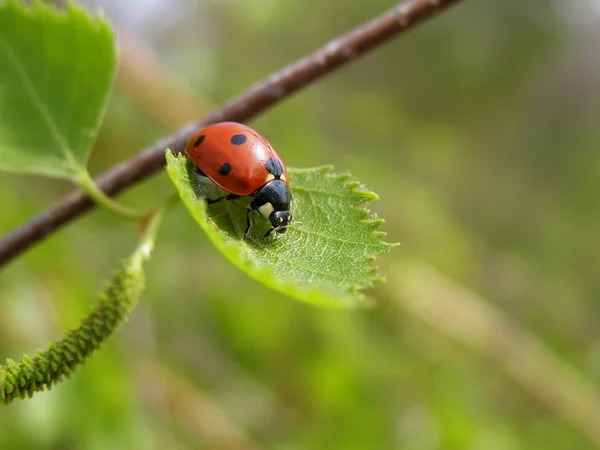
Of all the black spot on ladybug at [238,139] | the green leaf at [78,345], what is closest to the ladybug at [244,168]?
the black spot on ladybug at [238,139]

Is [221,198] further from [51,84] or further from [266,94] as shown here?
[51,84]

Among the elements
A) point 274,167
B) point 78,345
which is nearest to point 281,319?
point 274,167

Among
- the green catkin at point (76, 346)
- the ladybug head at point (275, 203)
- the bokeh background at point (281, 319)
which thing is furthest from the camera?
the bokeh background at point (281, 319)

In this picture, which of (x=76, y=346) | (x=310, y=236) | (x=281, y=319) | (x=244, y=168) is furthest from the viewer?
(x=281, y=319)

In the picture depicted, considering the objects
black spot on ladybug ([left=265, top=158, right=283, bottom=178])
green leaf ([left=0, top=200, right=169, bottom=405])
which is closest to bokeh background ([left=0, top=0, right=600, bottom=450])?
black spot on ladybug ([left=265, top=158, right=283, bottom=178])

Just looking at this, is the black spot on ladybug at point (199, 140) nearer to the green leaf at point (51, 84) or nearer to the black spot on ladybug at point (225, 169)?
the black spot on ladybug at point (225, 169)
